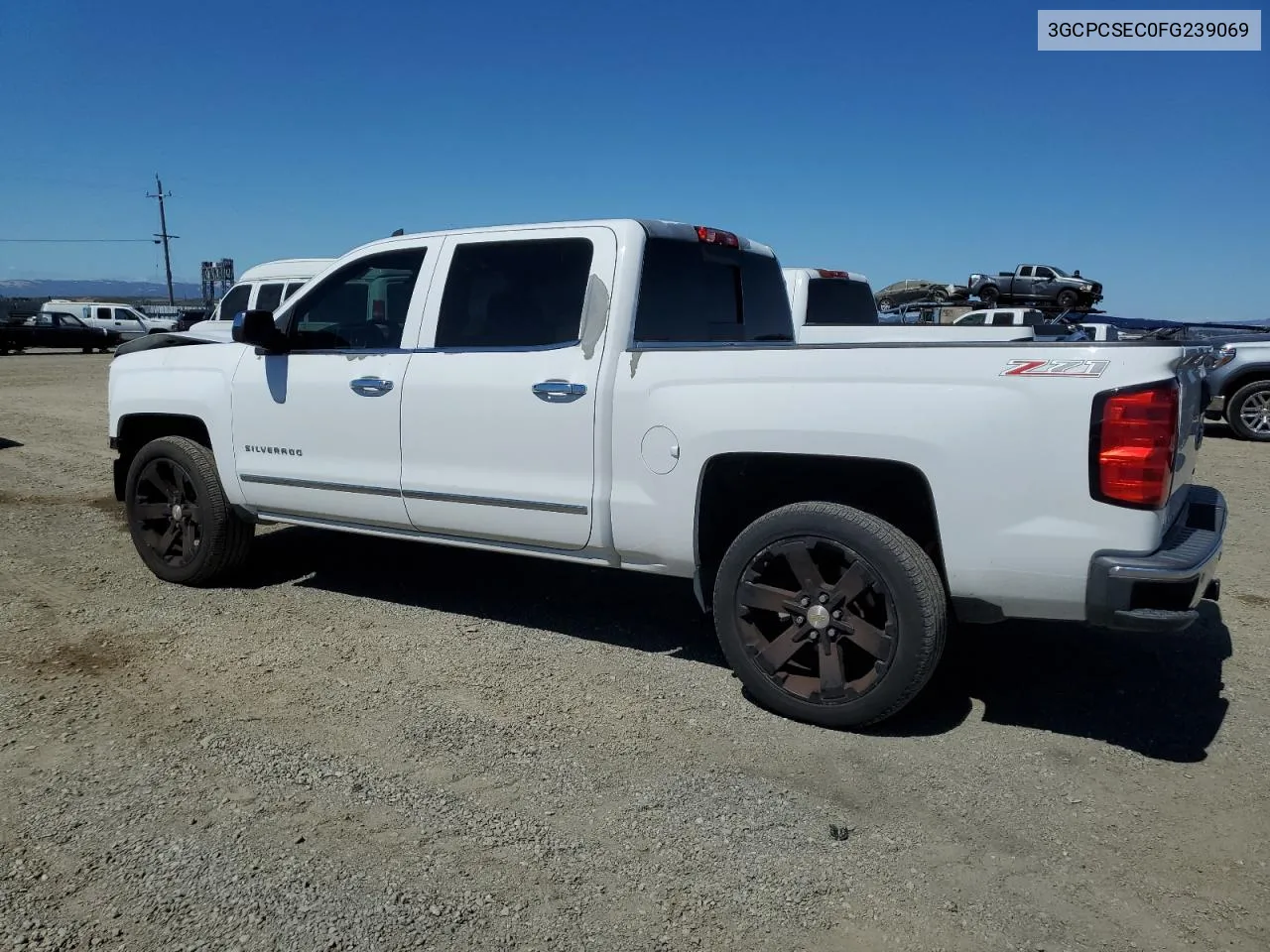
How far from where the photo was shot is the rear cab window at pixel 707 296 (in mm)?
4566

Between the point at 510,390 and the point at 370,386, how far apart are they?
2.77 ft

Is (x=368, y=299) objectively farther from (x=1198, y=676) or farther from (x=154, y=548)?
(x=1198, y=676)

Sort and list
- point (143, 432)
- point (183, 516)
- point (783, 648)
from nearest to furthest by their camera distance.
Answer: point (783, 648), point (183, 516), point (143, 432)

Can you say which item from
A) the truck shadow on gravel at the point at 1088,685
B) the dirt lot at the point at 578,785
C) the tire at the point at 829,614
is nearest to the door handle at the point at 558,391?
the tire at the point at 829,614

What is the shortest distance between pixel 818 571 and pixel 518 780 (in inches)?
53.4

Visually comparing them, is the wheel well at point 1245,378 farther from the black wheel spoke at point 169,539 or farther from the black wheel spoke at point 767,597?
the black wheel spoke at point 169,539

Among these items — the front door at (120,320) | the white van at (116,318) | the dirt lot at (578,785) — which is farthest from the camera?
the white van at (116,318)

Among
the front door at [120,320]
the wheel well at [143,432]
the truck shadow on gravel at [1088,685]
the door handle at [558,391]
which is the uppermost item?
the front door at [120,320]

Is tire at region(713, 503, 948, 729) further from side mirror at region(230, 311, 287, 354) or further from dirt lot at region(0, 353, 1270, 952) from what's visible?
side mirror at region(230, 311, 287, 354)

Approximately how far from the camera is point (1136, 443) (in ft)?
10.5

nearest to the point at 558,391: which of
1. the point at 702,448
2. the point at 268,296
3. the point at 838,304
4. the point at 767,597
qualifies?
the point at 702,448

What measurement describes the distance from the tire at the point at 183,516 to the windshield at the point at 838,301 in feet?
17.4

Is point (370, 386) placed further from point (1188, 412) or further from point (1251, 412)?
point (1251, 412)

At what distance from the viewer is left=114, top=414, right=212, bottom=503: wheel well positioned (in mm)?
5797
